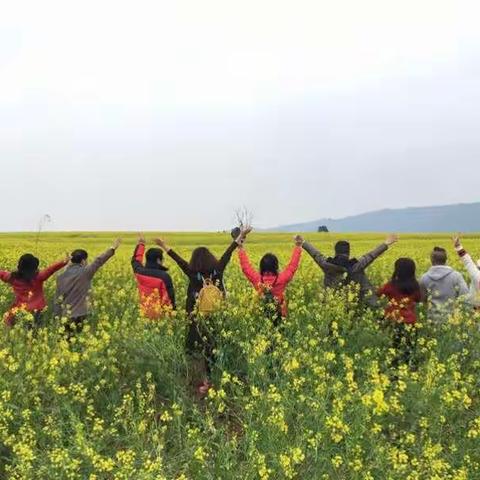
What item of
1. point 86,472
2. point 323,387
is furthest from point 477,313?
point 86,472

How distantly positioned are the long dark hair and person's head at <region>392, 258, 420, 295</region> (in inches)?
221

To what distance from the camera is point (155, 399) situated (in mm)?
7492

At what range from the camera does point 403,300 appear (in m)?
8.73

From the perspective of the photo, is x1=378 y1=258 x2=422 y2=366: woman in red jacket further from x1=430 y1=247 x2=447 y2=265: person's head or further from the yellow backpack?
the yellow backpack

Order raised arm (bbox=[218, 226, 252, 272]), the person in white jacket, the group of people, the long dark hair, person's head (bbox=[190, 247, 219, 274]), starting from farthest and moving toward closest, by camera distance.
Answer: the person in white jacket
the long dark hair
raised arm (bbox=[218, 226, 252, 272])
person's head (bbox=[190, 247, 219, 274])
the group of people

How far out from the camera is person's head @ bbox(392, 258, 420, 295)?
8898 mm

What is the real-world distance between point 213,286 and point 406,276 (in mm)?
2987

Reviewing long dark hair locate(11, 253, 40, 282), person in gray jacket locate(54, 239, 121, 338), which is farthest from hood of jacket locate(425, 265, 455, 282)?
long dark hair locate(11, 253, 40, 282)

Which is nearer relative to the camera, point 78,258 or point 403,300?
point 403,300

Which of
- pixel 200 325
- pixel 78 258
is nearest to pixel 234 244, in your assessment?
pixel 200 325

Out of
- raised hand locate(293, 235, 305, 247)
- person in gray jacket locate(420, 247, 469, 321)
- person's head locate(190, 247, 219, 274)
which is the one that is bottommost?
person in gray jacket locate(420, 247, 469, 321)

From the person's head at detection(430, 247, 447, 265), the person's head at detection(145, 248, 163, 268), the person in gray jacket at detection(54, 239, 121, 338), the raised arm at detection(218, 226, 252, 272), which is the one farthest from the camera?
the person's head at detection(430, 247, 447, 265)

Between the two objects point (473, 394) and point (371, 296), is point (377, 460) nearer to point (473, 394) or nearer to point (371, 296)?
point (473, 394)

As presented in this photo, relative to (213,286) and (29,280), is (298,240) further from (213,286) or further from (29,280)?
(29,280)
